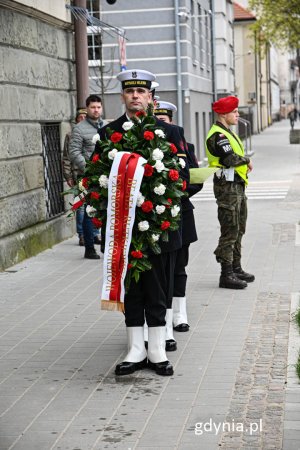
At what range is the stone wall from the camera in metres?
12.3

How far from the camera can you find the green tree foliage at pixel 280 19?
41969mm

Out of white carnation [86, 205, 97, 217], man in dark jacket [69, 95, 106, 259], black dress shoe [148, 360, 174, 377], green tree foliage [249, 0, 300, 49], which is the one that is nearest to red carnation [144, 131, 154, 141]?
white carnation [86, 205, 97, 217]

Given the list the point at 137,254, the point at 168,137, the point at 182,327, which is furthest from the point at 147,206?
the point at 182,327

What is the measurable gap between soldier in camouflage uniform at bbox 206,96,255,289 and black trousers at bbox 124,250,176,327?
9.65 feet

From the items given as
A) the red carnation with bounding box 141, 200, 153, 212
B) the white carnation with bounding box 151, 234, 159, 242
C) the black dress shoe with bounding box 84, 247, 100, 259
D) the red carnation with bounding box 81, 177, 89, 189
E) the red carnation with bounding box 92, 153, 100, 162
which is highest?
the red carnation with bounding box 92, 153, 100, 162

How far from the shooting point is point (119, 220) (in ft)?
22.2

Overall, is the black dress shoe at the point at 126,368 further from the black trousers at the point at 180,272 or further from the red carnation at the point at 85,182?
the black trousers at the point at 180,272

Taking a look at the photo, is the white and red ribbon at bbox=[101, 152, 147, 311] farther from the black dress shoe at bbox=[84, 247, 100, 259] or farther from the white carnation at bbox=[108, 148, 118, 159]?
the black dress shoe at bbox=[84, 247, 100, 259]

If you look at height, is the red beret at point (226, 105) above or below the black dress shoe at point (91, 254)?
above

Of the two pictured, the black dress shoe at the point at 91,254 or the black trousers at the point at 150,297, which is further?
the black dress shoe at the point at 91,254

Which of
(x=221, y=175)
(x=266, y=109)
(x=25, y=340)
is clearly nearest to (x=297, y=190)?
(x=221, y=175)

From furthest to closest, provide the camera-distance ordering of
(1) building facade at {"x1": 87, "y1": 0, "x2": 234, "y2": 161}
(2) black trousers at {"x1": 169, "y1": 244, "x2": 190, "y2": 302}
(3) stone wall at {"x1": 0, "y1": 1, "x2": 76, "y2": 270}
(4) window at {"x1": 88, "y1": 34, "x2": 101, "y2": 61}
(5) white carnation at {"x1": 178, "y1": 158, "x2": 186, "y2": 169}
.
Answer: (4) window at {"x1": 88, "y1": 34, "x2": 101, "y2": 61}, (1) building facade at {"x1": 87, "y1": 0, "x2": 234, "y2": 161}, (3) stone wall at {"x1": 0, "y1": 1, "x2": 76, "y2": 270}, (2) black trousers at {"x1": 169, "y1": 244, "x2": 190, "y2": 302}, (5) white carnation at {"x1": 178, "y1": 158, "x2": 186, "y2": 169}

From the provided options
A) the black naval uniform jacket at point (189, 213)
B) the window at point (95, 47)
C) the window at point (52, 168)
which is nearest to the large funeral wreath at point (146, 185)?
the black naval uniform jacket at point (189, 213)

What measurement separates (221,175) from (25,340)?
2817 mm
